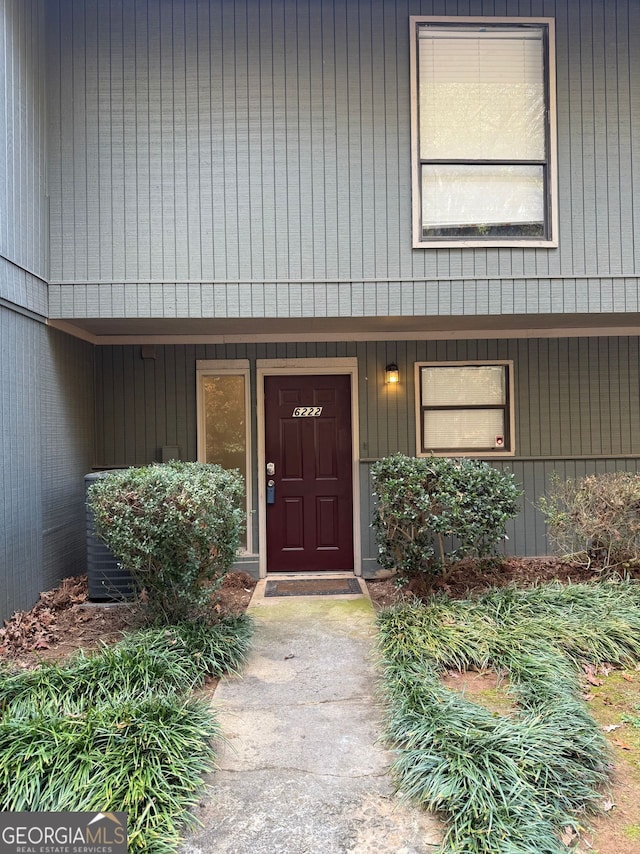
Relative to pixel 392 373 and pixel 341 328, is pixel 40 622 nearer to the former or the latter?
pixel 341 328

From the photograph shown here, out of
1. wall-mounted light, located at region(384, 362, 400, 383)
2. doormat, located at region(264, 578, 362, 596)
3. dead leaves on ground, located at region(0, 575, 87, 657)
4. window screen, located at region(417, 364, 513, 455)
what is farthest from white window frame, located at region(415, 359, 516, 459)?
dead leaves on ground, located at region(0, 575, 87, 657)

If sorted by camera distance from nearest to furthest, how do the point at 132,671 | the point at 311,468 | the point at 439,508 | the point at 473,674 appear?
the point at 132,671
the point at 473,674
the point at 439,508
the point at 311,468

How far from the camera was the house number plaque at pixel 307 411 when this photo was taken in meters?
5.77

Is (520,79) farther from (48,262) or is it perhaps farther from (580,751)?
(580,751)

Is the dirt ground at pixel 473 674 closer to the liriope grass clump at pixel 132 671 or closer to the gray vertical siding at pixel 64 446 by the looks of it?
the gray vertical siding at pixel 64 446

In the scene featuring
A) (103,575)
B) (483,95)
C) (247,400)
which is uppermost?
(483,95)

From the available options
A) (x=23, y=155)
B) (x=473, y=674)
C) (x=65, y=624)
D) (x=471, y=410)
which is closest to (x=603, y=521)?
(x=471, y=410)

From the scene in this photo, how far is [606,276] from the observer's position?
4.90 m

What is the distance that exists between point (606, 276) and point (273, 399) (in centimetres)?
351

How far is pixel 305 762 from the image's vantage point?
2.59 m

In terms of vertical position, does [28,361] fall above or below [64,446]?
above

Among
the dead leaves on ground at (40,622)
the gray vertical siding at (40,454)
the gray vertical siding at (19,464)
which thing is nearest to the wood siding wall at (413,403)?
the gray vertical siding at (40,454)

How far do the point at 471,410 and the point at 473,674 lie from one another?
3090 millimetres

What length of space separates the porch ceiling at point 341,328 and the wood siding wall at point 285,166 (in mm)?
222
